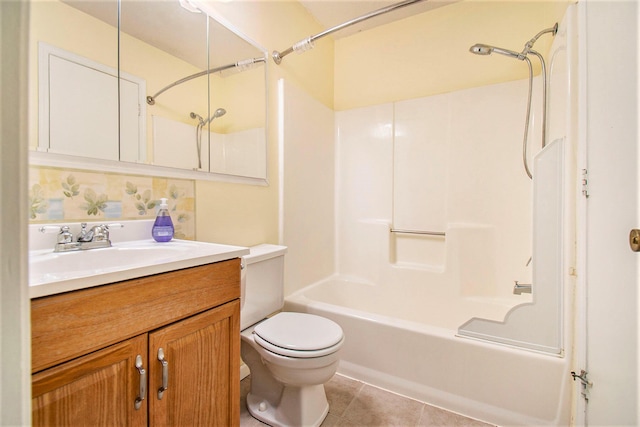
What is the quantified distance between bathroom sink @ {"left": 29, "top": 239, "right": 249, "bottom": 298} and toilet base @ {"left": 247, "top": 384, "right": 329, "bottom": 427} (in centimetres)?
77

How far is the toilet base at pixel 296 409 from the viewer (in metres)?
1.24

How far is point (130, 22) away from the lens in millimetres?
1094

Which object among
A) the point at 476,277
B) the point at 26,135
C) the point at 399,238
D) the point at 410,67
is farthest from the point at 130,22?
the point at 476,277

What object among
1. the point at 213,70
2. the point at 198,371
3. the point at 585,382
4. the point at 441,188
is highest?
the point at 213,70

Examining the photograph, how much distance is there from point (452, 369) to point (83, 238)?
167 centimetres

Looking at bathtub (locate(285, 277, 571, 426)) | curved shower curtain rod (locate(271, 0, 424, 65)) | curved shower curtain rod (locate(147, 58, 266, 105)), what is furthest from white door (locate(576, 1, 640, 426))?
curved shower curtain rod (locate(147, 58, 266, 105))

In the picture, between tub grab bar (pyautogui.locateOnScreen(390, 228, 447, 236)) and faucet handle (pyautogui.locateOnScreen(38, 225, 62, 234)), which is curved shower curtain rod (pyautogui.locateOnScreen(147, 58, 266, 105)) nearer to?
faucet handle (pyautogui.locateOnScreen(38, 225, 62, 234))

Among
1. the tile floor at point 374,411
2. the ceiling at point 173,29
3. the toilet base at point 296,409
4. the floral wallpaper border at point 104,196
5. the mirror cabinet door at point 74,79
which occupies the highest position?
the ceiling at point 173,29

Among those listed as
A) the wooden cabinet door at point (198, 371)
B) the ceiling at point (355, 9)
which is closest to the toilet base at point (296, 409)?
the wooden cabinet door at point (198, 371)

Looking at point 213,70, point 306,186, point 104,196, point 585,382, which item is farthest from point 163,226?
point 585,382

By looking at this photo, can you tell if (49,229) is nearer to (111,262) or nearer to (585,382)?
(111,262)

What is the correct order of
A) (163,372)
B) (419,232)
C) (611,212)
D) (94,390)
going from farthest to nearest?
(419,232), (611,212), (163,372), (94,390)

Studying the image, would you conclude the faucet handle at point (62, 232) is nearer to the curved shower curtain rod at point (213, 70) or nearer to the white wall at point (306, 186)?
the curved shower curtain rod at point (213, 70)

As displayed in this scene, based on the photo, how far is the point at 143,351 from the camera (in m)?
0.70
